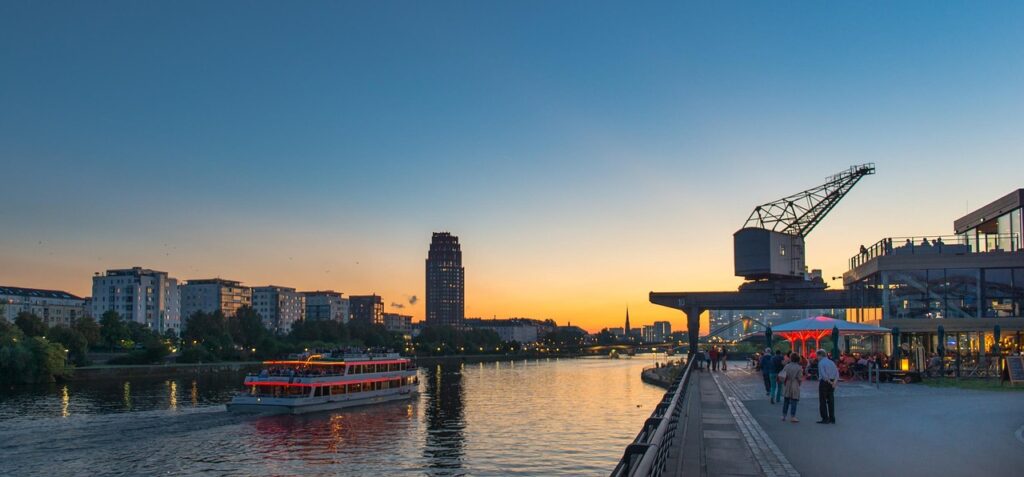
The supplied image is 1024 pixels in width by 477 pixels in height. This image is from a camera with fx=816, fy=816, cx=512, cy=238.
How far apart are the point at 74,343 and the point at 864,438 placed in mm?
130728

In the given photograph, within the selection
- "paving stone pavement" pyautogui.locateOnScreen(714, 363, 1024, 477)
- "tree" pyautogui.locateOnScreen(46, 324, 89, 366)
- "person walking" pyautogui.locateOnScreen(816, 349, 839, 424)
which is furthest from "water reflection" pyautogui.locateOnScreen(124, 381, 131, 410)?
"person walking" pyautogui.locateOnScreen(816, 349, 839, 424)

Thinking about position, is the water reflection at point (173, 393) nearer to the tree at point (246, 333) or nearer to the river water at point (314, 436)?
the river water at point (314, 436)

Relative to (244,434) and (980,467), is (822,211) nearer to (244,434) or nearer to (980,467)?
(244,434)

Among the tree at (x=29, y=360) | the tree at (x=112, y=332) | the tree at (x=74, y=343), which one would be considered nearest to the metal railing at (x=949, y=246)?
the tree at (x=29, y=360)

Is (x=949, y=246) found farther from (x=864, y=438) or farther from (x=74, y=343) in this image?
(x=74, y=343)

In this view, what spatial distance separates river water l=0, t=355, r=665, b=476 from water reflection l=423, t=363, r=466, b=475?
10 cm

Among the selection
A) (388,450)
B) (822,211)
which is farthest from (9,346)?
(822,211)

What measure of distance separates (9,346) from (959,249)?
10353 cm

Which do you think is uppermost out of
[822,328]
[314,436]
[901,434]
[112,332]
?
[822,328]

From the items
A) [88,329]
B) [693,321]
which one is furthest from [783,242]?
[88,329]

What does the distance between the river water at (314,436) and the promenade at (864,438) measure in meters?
14.5

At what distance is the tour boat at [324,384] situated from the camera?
215ft

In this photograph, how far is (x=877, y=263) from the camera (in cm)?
6206

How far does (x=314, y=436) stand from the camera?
178ft
